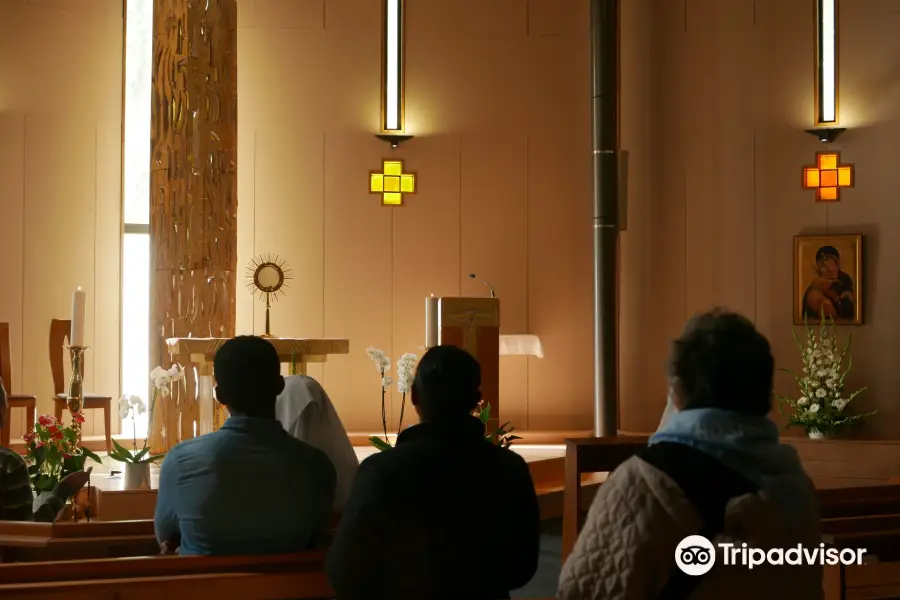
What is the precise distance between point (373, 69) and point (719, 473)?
7.95 m

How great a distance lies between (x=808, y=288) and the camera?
847 cm

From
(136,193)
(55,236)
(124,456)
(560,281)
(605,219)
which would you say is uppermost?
(136,193)

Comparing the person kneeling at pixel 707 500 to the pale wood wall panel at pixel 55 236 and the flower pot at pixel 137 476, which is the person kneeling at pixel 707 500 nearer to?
the flower pot at pixel 137 476

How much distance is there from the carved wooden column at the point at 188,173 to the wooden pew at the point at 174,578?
5333 millimetres

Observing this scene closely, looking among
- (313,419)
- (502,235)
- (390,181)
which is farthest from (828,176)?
(313,419)

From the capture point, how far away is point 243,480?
2.43 meters

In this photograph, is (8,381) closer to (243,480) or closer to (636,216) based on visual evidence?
(636,216)

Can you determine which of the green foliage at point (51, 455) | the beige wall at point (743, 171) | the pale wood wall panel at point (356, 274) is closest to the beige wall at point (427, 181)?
the pale wood wall panel at point (356, 274)

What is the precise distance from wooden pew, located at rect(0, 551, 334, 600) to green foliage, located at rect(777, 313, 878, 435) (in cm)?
666

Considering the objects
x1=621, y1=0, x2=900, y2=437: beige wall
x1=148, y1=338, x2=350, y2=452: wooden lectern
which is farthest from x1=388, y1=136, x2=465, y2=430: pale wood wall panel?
x1=148, y1=338, x2=350, y2=452: wooden lectern

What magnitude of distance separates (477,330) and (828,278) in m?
3.07

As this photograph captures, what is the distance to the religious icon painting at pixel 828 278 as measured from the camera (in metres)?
8.34

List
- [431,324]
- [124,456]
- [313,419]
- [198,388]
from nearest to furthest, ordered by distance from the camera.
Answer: [313,419], [124,456], [431,324], [198,388]

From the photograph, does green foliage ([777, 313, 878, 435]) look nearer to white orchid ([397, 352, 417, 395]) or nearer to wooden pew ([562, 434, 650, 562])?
white orchid ([397, 352, 417, 395])
